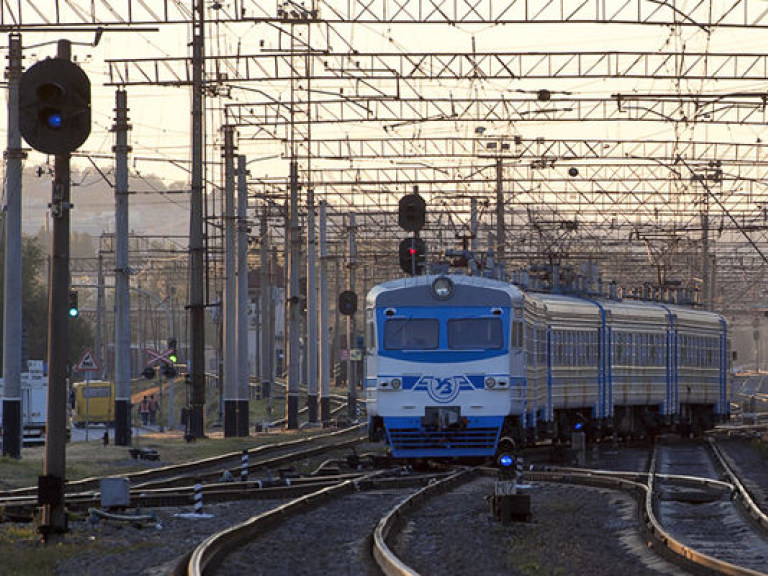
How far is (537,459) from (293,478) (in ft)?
22.9

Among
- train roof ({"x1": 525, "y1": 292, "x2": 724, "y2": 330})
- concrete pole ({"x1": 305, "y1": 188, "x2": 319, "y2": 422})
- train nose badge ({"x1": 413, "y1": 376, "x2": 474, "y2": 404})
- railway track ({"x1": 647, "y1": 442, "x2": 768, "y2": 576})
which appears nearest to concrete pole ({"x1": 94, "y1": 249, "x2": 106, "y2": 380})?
concrete pole ({"x1": 305, "y1": 188, "x2": 319, "y2": 422})

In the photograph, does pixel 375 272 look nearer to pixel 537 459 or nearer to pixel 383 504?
pixel 537 459

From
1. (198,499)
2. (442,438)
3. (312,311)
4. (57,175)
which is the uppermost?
(312,311)

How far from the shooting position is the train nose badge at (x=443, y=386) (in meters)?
28.0

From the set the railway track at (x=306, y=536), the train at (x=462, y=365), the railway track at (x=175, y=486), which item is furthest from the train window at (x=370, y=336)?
the railway track at (x=306, y=536)

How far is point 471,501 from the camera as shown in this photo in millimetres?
22531

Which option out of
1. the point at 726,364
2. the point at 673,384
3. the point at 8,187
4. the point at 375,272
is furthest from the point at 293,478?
the point at 375,272

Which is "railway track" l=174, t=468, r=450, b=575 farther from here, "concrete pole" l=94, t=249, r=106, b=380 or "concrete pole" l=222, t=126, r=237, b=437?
"concrete pole" l=94, t=249, r=106, b=380

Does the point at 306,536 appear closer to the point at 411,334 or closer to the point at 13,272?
the point at 411,334

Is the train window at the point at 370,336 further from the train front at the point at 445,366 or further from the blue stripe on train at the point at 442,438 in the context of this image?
the blue stripe on train at the point at 442,438

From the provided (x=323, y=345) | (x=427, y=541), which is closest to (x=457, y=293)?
(x=427, y=541)

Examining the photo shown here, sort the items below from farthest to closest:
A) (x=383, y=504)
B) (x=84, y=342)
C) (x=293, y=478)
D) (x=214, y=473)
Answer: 1. (x=84, y=342)
2. (x=214, y=473)
3. (x=293, y=478)
4. (x=383, y=504)

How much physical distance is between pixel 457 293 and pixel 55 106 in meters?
12.8

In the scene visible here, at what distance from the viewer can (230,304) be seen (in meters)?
47.0
